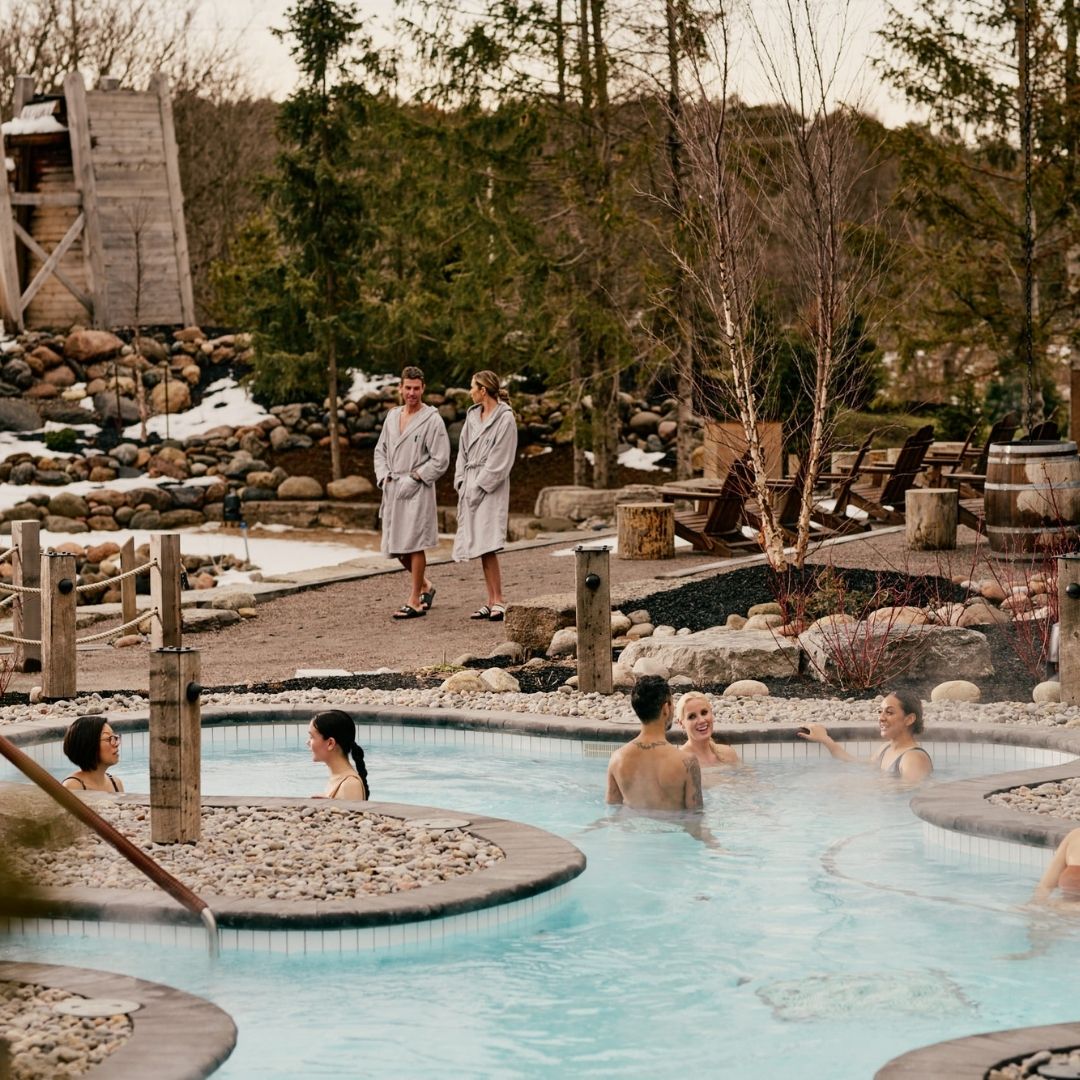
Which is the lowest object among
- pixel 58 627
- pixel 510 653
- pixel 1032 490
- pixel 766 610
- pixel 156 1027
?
pixel 156 1027

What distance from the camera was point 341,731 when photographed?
7.71 m

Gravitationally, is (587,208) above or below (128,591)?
above

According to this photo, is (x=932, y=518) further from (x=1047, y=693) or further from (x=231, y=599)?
(x=231, y=599)

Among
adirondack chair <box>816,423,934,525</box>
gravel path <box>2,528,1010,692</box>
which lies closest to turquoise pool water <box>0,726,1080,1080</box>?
gravel path <box>2,528,1010,692</box>

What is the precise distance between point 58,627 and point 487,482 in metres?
3.54

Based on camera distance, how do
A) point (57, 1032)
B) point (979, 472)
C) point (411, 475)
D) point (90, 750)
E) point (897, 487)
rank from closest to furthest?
point (57, 1032) < point (90, 750) < point (411, 475) < point (897, 487) < point (979, 472)

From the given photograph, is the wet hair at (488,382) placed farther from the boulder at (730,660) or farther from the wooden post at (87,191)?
the wooden post at (87,191)

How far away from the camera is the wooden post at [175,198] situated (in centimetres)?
2912

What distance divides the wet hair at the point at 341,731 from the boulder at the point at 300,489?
51.2 feet

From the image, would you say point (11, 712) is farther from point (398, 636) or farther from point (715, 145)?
point (715, 145)

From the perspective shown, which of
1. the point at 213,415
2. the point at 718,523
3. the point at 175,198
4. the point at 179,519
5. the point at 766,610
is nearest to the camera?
the point at 766,610

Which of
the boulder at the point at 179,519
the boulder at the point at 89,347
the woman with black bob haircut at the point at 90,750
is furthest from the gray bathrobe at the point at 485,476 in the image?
the boulder at the point at 89,347

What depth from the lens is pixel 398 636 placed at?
12.7 metres

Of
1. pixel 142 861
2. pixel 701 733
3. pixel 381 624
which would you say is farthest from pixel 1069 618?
pixel 142 861
